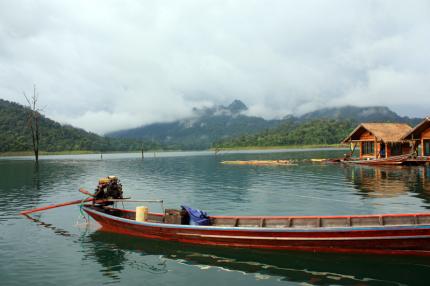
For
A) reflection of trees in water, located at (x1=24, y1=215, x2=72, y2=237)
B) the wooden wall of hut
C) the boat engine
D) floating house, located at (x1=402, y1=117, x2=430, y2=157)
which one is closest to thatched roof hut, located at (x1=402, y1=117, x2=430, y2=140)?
floating house, located at (x1=402, y1=117, x2=430, y2=157)

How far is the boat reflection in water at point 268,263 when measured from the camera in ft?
44.9

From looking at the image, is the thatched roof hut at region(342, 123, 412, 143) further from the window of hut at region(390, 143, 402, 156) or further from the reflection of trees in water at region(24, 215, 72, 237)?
the reflection of trees in water at region(24, 215, 72, 237)

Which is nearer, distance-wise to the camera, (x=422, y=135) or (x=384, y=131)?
(x=422, y=135)

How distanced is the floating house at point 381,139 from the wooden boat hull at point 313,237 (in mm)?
50585

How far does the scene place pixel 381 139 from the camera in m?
61.5

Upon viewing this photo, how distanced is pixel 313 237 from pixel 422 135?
47758mm

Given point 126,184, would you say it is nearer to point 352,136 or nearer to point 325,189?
point 325,189

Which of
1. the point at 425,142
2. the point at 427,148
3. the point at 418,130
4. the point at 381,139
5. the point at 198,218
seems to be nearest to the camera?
the point at 198,218

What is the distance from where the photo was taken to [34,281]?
566 inches

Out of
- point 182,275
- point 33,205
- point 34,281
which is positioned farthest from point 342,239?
point 33,205

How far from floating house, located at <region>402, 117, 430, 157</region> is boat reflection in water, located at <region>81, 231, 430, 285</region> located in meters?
44.5

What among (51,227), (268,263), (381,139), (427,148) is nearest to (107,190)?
(51,227)

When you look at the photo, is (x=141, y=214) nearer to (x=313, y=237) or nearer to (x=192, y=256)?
(x=192, y=256)

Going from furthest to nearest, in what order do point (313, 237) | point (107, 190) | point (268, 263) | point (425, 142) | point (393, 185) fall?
point (425, 142)
point (393, 185)
point (107, 190)
point (313, 237)
point (268, 263)
